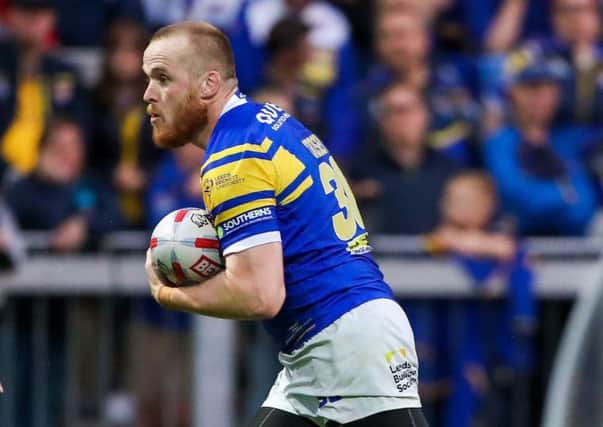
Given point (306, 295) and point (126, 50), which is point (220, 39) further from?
point (126, 50)

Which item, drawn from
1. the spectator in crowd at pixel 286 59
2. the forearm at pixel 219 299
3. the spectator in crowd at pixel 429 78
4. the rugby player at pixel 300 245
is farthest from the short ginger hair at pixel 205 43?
the spectator in crowd at pixel 429 78

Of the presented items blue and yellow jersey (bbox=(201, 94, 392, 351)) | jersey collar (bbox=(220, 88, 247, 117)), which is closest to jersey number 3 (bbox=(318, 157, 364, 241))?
blue and yellow jersey (bbox=(201, 94, 392, 351))

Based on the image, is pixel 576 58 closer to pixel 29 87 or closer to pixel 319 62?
pixel 319 62

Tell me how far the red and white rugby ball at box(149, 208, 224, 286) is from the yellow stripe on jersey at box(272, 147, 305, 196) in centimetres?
32

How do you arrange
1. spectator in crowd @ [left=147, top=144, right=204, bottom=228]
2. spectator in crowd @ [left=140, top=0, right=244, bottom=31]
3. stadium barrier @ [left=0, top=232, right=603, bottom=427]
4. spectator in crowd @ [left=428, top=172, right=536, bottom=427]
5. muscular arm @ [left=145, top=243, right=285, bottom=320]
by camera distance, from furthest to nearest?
spectator in crowd @ [left=140, top=0, right=244, bottom=31], spectator in crowd @ [left=147, top=144, right=204, bottom=228], stadium barrier @ [left=0, top=232, right=603, bottom=427], spectator in crowd @ [left=428, top=172, right=536, bottom=427], muscular arm @ [left=145, top=243, right=285, bottom=320]

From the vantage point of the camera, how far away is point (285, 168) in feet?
15.4

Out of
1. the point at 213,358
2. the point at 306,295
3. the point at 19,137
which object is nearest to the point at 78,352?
the point at 213,358

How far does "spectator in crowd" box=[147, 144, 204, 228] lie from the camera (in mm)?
8180

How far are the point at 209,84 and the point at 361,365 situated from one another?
1.14 m

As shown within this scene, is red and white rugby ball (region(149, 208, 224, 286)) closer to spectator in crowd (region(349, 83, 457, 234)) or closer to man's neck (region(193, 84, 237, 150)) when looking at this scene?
man's neck (region(193, 84, 237, 150))

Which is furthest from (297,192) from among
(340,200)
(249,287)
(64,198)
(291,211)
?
(64,198)

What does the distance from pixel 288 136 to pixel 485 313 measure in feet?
11.8

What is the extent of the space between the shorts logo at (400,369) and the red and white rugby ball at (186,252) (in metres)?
0.69

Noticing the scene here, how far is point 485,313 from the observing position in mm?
8031
